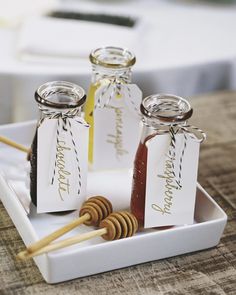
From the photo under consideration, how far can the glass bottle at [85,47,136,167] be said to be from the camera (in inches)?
35.1

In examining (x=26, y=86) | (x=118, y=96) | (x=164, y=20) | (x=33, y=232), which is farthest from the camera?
(x=164, y=20)

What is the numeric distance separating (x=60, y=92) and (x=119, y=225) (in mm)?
188

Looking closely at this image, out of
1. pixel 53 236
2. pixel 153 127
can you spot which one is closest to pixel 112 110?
pixel 153 127

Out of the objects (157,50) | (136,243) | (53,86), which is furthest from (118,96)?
(157,50)

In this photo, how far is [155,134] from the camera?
757 millimetres

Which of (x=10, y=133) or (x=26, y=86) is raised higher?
(x=10, y=133)

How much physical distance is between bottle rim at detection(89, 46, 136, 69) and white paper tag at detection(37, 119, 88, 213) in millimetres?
157

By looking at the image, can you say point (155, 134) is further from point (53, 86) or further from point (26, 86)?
point (26, 86)

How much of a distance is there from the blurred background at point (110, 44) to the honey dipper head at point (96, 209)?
67 cm

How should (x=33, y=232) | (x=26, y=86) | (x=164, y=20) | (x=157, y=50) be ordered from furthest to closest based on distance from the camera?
1. (x=164, y=20)
2. (x=157, y=50)
3. (x=26, y=86)
4. (x=33, y=232)

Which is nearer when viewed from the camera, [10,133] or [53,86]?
[53,86]

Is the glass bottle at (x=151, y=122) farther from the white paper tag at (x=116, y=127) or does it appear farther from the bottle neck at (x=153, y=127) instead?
the white paper tag at (x=116, y=127)

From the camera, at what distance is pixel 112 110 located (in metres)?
0.90

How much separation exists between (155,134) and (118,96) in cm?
16
